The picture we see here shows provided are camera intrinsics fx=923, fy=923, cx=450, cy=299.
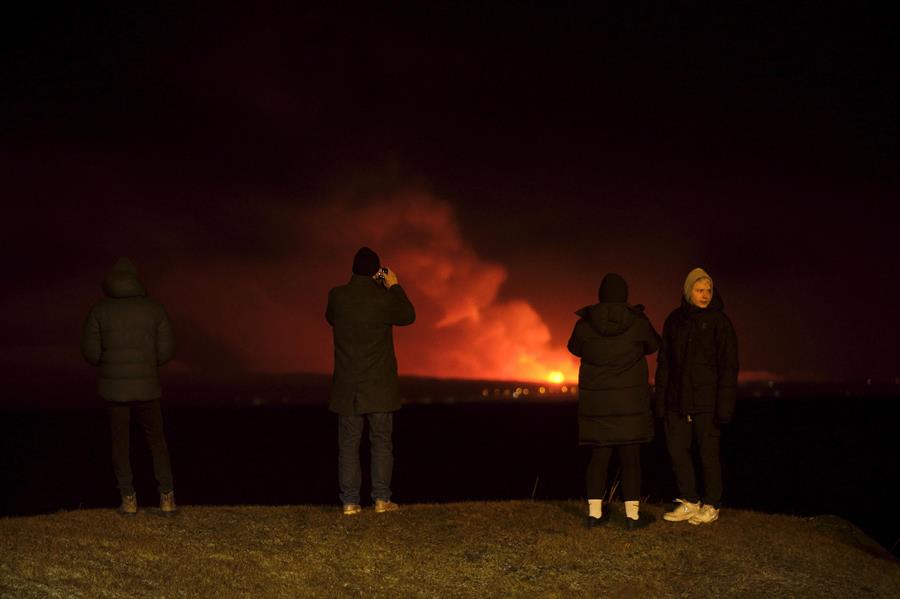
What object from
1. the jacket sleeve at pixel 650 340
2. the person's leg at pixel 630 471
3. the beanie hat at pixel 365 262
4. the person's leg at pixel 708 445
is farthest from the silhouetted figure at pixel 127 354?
the person's leg at pixel 708 445

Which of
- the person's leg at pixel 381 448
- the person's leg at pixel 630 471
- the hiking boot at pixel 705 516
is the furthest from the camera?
the person's leg at pixel 381 448

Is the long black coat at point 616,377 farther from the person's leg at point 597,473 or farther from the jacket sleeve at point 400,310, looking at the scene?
the jacket sleeve at point 400,310

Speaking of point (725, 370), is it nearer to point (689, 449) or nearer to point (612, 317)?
point (689, 449)

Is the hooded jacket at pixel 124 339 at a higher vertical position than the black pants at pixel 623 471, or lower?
higher

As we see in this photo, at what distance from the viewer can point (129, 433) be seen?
33.3 feet

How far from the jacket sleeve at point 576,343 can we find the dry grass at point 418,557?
1914mm

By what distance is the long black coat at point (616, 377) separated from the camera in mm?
9789

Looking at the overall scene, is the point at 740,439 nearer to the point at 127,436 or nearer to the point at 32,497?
the point at 32,497

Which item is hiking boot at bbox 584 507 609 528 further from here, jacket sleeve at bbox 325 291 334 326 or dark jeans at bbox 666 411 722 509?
jacket sleeve at bbox 325 291 334 326

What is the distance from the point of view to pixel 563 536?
9.62 m

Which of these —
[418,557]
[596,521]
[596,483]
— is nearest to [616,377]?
[596,483]

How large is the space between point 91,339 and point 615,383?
18.7ft

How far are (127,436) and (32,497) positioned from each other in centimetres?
11174

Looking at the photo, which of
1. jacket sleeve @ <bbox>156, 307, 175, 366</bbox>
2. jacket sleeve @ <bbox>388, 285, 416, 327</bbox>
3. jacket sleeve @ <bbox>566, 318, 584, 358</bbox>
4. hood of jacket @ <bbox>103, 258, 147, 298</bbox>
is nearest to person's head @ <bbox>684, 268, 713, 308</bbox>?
jacket sleeve @ <bbox>566, 318, 584, 358</bbox>
